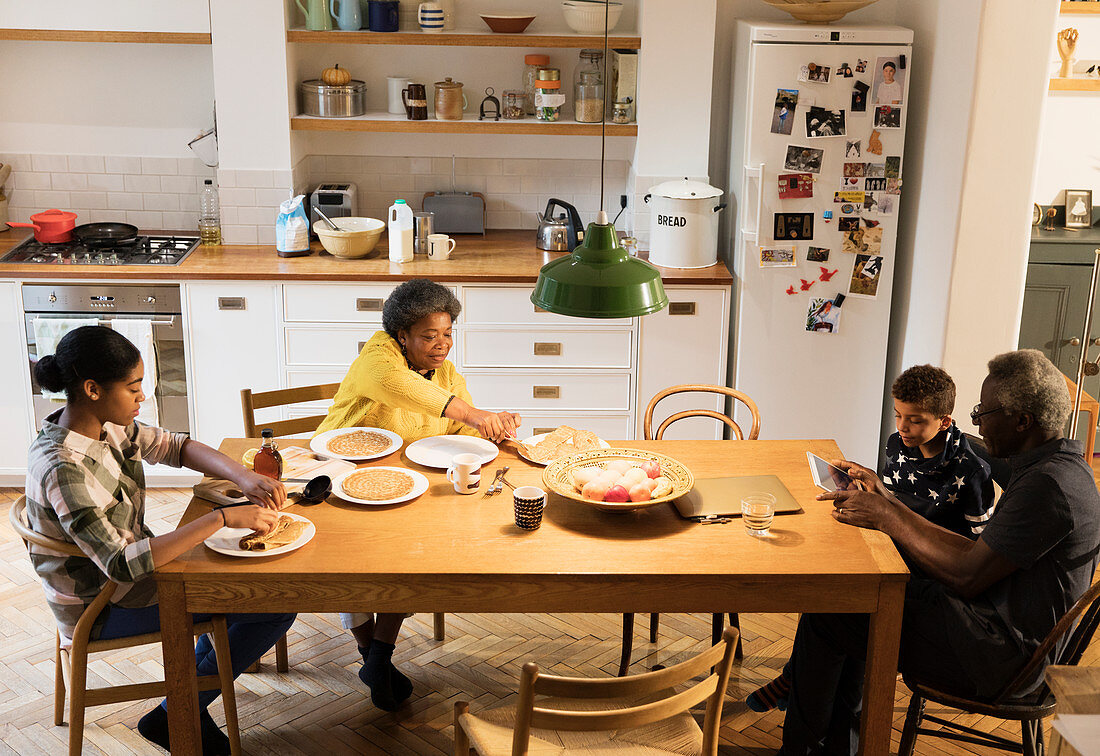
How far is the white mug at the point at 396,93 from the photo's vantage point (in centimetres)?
500

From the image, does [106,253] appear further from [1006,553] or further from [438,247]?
[1006,553]

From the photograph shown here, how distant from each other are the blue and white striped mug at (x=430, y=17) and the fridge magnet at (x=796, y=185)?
1.68 metres

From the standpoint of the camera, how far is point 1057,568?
8.38 feet

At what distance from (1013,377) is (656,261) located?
2268 mm

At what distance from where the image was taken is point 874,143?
14.4 feet

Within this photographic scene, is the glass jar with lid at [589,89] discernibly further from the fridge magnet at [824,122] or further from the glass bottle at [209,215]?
the glass bottle at [209,215]

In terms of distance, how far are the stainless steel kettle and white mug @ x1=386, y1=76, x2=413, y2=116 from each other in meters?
0.83

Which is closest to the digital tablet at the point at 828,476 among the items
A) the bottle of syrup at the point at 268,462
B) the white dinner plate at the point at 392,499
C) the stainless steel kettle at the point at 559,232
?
the white dinner plate at the point at 392,499

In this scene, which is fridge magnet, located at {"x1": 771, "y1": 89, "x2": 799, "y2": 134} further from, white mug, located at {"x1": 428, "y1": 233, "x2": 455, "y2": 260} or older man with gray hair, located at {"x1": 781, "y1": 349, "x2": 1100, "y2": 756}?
older man with gray hair, located at {"x1": 781, "y1": 349, "x2": 1100, "y2": 756}

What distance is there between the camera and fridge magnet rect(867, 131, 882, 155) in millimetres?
4391

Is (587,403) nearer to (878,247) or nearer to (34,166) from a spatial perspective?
(878,247)

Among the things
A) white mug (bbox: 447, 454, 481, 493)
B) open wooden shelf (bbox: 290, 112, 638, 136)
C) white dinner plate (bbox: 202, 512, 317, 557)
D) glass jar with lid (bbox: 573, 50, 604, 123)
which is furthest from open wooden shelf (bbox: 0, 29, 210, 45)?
white dinner plate (bbox: 202, 512, 317, 557)

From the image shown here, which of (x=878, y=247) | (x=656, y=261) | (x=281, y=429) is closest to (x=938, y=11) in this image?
(x=878, y=247)

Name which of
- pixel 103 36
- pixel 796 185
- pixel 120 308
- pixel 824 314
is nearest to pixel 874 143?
pixel 796 185
